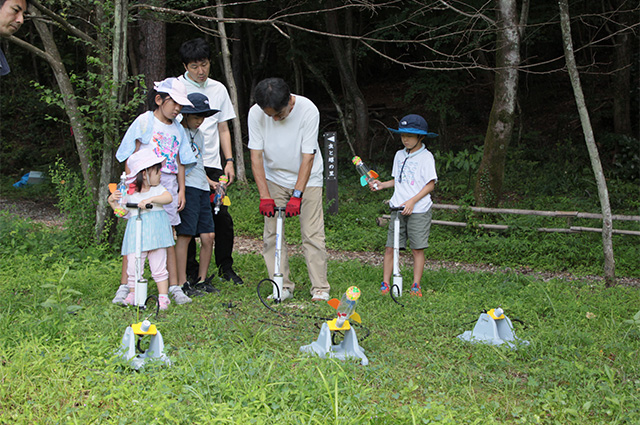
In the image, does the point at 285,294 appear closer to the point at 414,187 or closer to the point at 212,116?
the point at 414,187

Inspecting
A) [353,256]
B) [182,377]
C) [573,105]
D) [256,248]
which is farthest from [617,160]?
[182,377]

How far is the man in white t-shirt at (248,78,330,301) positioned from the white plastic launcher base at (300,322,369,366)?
1344mm

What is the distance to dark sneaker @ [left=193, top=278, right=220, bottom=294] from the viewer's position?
16.4ft

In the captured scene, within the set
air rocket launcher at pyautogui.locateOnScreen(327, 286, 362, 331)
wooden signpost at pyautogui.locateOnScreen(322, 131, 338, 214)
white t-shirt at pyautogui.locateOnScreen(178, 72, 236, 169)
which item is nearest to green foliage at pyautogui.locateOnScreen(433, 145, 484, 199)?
wooden signpost at pyautogui.locateOnScreen(322, 131, 338, 214)

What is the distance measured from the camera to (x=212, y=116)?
16.9 ft

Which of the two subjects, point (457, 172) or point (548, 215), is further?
point (457, 172)

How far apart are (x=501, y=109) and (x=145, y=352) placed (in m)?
6.94

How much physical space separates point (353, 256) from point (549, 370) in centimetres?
492

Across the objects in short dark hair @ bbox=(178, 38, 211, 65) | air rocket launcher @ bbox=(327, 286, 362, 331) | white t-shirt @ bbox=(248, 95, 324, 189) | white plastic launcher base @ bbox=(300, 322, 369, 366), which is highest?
short dark hair @ bbox=(178, 38, 211, 65)

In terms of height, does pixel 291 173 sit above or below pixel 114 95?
below

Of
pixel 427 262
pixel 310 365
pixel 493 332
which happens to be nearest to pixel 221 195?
pixel 310 365

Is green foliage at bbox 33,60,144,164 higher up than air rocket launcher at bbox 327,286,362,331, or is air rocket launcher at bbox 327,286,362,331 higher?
green foliage at bbox 33,60,144,164

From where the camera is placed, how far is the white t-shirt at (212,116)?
5091mm

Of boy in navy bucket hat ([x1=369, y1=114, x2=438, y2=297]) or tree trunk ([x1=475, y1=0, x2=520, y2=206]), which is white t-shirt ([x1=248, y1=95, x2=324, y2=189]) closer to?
boy in navy bucket hat ([x1=369, y1=114, x2=438, y2=297])
